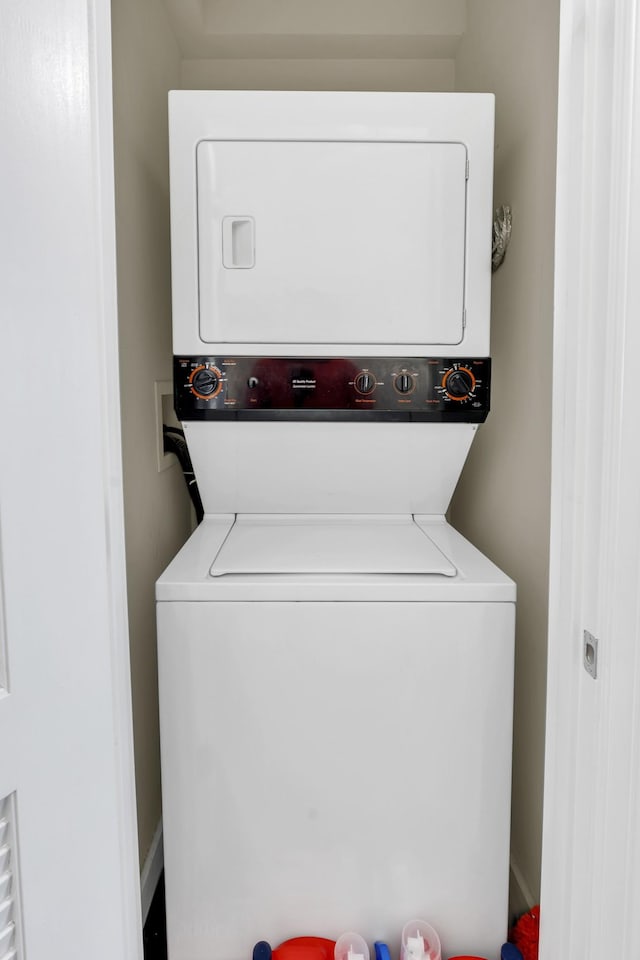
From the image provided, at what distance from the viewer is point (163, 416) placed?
1.99 m

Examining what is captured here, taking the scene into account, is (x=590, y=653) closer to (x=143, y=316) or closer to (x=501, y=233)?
(x=501, y=233)

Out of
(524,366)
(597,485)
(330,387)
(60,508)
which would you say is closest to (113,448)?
(60,508)

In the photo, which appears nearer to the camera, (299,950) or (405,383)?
(299,950)

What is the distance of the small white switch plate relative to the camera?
6.20ft

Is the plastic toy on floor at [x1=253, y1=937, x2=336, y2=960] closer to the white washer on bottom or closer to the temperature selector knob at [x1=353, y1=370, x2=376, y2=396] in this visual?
the white washer on bottom

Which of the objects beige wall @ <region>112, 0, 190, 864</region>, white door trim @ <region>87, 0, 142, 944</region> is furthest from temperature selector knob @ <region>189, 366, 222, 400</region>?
white door trim @ <region>87, 0, 142, 944</region>

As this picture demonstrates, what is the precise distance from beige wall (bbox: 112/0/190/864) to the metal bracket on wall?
1.01 meters

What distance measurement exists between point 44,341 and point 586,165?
69cm

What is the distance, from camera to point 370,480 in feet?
5.57

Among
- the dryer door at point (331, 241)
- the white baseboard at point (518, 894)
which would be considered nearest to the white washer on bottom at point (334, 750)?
the white baseboard at point (518, 894)

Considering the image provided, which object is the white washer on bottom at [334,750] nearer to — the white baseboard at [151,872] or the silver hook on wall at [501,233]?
the white baseboard at [151,872]

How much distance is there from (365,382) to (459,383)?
0.71 feet

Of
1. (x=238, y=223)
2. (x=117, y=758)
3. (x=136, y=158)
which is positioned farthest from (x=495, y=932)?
(x=136, y=158)

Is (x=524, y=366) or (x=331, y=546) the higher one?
(x=524, y=366)
